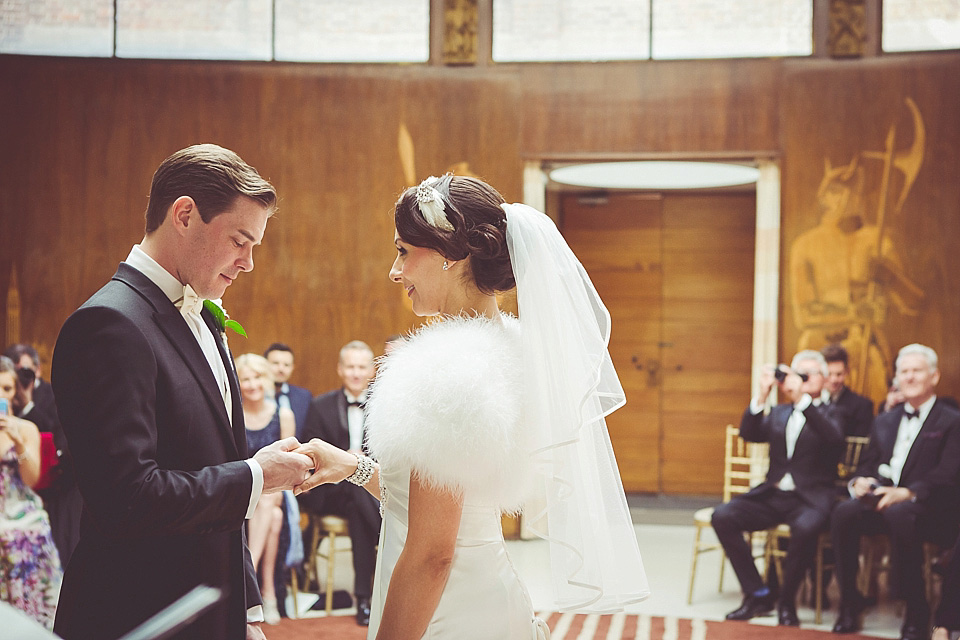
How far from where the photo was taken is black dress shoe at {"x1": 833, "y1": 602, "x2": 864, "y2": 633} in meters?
5.17

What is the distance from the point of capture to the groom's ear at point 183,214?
1.81m

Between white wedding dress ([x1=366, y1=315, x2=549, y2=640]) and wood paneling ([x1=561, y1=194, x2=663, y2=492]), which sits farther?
wood paneling ([x1=561, y1=194, x2=663, y2=492])

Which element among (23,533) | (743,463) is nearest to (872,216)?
(743,463)

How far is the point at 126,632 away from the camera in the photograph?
5.49 feet

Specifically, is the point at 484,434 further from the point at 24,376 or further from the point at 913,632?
the point at 24,376

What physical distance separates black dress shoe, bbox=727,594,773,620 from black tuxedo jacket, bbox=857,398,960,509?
3.36ft

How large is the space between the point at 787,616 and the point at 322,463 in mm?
4184

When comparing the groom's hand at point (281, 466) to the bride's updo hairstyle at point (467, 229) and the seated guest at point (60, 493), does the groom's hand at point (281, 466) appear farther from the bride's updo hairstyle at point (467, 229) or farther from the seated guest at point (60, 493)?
the seated guest at point (60, 493)

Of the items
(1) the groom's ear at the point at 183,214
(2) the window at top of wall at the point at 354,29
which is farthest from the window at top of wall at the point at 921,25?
(1) the groom's ear at the point at 183,214

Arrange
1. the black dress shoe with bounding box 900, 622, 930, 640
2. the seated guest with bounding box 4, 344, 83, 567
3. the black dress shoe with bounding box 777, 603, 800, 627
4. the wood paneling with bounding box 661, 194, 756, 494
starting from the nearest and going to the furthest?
the black dress shoe with bounding box 900, 622, 930, 640
the seated guest with bounding box 4, 344, 83, 567
the black dress shoe with bounding box 777, 603, 800, 627
the wood paneling with bounding box 661, 194, 756, 494

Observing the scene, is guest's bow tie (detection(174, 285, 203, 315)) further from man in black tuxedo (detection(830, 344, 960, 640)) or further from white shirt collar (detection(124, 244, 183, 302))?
man in black tuxedo (detection(830, 344, 960, 640))

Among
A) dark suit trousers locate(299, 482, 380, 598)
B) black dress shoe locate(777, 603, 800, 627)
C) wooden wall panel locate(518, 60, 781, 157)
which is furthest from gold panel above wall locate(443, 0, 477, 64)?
black dress shoe locate(777, 603, 800, 627)

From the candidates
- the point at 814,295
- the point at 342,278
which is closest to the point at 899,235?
the point at 814,295

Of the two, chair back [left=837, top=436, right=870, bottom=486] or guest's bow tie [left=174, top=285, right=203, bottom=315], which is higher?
guest's bow tie [left=174, top=285, right=203, bottom=315]
